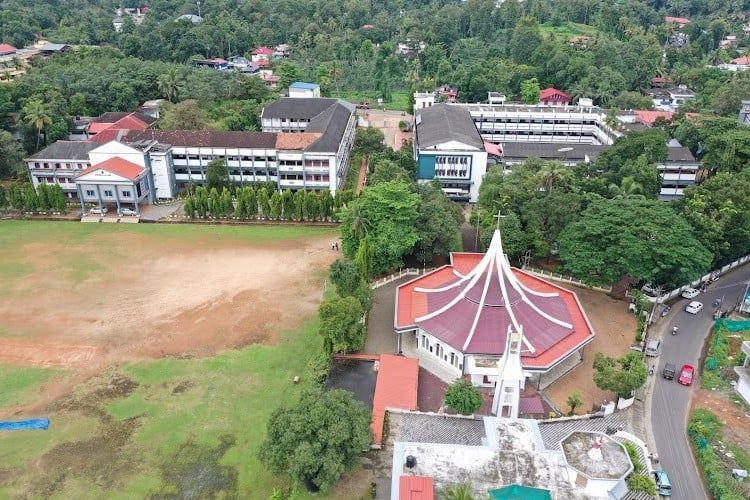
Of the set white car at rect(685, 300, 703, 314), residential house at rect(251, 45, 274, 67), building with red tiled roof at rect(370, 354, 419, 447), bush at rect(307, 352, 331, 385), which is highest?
residential house at rect(251, 45, 274, 67)

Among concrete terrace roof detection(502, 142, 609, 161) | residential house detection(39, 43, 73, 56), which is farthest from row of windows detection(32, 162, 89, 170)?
residential house detection(39, 43, 73, 56)

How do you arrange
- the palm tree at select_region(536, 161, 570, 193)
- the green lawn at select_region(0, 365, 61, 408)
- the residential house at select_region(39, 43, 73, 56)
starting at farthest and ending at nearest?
the residential house at select_region(39, 43, 73, 56) < the palm tree at select_region(536, 161, 570, 193) < the green lawn at select_region(0, 365, 61, 408)

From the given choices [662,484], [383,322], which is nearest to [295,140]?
[383,322]

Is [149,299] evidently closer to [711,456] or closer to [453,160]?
[453,160]

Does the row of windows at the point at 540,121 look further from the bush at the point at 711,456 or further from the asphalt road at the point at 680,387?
the bush at the point at 711,456

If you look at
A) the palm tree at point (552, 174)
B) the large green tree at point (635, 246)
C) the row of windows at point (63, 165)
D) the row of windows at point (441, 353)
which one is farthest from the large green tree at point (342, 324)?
the row of windows at point (63, 165)

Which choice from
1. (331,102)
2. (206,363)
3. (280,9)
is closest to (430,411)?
(206,363)

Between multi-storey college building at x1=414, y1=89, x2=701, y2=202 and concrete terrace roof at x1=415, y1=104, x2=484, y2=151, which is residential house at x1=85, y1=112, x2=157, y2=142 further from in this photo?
multi-storey college building at x1=414, y1=89, x2=701, y2=202
